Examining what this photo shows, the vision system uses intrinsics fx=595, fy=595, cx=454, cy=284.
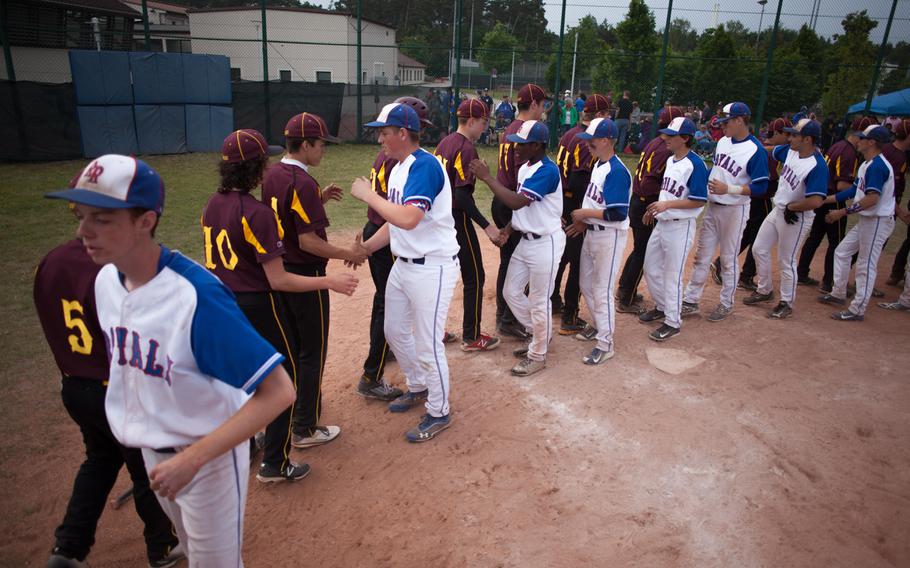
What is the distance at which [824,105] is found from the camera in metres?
21.1

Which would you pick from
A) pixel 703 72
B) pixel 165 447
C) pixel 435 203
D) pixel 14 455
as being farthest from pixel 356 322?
pixel 703 72

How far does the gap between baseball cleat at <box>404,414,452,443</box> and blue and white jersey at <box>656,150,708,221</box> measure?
10.2 ft

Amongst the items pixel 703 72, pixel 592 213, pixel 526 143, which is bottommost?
pixel 592 213

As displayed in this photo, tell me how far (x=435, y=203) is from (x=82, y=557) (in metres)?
2.88

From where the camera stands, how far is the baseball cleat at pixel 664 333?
6234mm

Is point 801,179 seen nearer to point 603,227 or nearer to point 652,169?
point 652,169

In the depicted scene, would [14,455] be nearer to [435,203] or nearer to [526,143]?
[435,203]

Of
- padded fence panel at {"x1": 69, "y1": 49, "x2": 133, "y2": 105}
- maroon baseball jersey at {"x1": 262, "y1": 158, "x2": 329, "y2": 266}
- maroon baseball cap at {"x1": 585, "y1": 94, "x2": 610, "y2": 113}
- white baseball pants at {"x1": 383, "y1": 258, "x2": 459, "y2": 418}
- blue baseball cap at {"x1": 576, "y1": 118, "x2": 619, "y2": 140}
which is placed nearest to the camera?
maroon baseball jersey at {"x1": 262, "y1": 158, "x2": 329, "y2": 266}

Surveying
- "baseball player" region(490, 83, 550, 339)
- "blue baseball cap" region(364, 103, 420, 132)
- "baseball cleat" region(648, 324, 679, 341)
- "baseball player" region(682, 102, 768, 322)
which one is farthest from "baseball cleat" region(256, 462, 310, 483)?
"baseball player" region(682, 102, 768, 322)

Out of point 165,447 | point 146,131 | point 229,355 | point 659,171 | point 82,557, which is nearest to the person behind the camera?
point 229,355

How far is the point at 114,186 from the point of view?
1.98m

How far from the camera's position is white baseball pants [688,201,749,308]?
668 centimetres

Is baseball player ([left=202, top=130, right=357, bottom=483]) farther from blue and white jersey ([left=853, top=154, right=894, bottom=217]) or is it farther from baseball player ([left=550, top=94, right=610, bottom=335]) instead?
blue and white jersey ([left=853, top=154, right=894, bottom=217])

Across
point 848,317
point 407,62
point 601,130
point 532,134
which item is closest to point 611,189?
point 601,130
